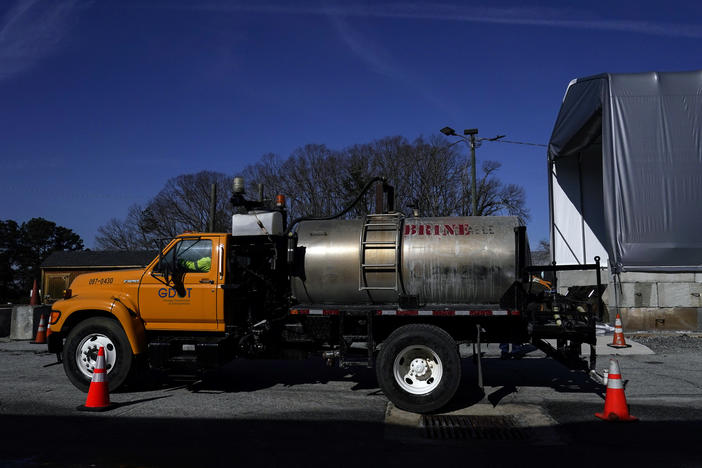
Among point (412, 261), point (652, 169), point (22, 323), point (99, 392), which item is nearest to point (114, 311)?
point (99, 392)

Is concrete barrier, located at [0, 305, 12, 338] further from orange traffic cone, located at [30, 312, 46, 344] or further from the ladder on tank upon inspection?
the ladder on tank

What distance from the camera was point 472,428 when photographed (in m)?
6.43

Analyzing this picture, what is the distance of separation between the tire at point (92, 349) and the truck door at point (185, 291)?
1.44 feet

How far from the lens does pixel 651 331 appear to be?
55.2 feet

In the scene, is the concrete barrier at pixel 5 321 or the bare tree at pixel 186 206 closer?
the concrete barrier at pixel 5 321

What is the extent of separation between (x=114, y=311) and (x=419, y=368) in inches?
172

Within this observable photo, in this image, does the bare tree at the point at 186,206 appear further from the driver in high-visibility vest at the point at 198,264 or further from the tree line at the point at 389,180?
the driver in high-visibility vest at the point at 198,264

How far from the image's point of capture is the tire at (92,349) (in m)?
7.93

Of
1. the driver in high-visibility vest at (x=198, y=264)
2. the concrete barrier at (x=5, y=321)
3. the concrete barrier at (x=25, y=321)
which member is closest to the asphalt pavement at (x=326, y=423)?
the driver in high-visibility vest at (x=198, y=264)

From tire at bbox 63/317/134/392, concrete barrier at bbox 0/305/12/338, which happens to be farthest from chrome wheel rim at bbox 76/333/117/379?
concrete barrier at bbox 0/305/12/338

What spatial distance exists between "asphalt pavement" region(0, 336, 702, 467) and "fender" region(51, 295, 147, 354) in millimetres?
823

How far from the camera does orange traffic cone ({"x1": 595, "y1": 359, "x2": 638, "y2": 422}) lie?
6.55 metres

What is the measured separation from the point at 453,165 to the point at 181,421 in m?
33.0

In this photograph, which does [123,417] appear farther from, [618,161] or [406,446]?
[618,161]
